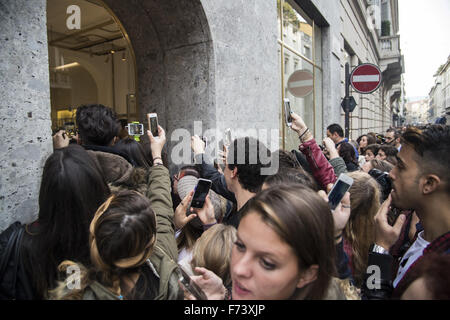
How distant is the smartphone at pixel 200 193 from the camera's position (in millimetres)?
2072

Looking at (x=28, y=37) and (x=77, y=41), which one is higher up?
(x=77, y=41)

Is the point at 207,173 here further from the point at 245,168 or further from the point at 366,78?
the point at 366,78

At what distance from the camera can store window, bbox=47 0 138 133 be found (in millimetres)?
3590

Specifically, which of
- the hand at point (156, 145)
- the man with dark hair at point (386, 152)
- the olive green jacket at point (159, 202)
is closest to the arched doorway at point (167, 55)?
the hand at point (156, 145)

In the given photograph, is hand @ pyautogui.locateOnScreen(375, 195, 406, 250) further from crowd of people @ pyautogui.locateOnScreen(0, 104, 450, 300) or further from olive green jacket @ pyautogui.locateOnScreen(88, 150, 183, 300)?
olive green jacket @ pyautogui.locateOnScreen(88, 150, 183, 300)

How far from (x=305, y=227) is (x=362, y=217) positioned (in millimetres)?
1322

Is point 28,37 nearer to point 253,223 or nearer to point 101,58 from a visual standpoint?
point 253,223

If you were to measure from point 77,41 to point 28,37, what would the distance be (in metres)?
2.29

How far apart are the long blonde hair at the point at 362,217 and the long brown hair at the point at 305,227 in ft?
3.42

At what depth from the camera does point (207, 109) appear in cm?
391

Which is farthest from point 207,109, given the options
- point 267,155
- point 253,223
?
point 253,223

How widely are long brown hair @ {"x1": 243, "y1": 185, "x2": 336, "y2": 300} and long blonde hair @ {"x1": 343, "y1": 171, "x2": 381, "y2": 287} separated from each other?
1.04 metres

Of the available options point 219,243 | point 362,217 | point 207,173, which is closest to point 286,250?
point 219,243

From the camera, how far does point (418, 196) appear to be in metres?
1.74
